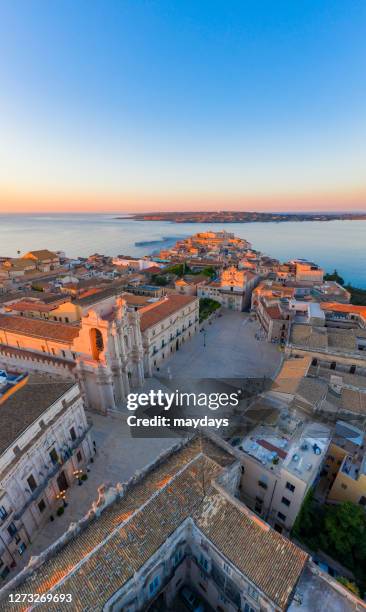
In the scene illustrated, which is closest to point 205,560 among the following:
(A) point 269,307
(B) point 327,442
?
(B) point 327,442

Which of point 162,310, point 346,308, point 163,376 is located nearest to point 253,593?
point 163,376

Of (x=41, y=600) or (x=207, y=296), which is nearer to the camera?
(x=41, y=600)

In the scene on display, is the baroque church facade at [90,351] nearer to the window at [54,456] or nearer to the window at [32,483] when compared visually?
the window at [54,456]

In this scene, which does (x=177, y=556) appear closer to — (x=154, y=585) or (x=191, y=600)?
(x=154, y=585)

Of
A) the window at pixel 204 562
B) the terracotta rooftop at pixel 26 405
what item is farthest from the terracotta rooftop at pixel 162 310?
the window at pixel 204 562

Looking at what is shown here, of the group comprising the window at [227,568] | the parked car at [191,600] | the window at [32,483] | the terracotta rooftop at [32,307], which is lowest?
the parked car at [191,600]

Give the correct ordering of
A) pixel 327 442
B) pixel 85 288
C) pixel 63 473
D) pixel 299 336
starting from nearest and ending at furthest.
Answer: pixel 327 442 → pixel 63 473 → pixel 299 336 → pixel 85 288

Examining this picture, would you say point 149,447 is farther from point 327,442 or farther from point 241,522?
point 327,442
